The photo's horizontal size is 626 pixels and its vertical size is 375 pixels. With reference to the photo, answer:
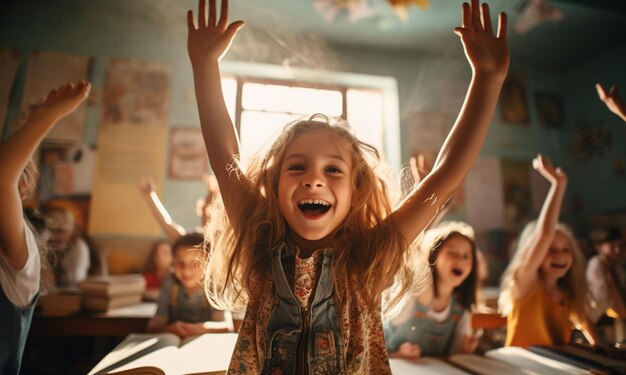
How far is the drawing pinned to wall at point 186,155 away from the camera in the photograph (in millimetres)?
2178

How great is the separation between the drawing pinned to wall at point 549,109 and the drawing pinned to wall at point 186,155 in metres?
2.45

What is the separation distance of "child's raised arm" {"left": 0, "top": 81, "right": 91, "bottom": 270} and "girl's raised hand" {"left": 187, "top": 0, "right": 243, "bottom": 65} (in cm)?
21

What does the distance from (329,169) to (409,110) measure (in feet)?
6.95

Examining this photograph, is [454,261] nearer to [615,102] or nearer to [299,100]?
[615,102]

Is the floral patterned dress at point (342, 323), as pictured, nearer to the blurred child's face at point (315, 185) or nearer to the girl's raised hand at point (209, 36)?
the blurred child's face at point (315, 185)

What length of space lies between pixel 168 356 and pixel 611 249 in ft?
5.81

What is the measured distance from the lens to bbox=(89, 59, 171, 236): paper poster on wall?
6.77 feet

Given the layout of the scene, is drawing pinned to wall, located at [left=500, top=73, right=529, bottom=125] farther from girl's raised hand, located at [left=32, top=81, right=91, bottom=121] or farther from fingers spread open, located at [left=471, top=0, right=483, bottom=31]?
girl's raised hand, located at [left=32, top=81, right=91, bottom=121]

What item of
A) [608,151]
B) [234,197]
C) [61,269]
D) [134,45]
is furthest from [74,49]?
[608,151]

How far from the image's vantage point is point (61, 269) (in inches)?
68.1

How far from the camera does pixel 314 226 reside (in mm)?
544

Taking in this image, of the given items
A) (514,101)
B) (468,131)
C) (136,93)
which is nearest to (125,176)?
(136,93)

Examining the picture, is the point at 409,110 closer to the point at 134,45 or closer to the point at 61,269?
the point at 134,45

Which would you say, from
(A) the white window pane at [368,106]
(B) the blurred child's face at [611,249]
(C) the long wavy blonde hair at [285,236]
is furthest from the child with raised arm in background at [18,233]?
(A) the white window pane at [368,106]
